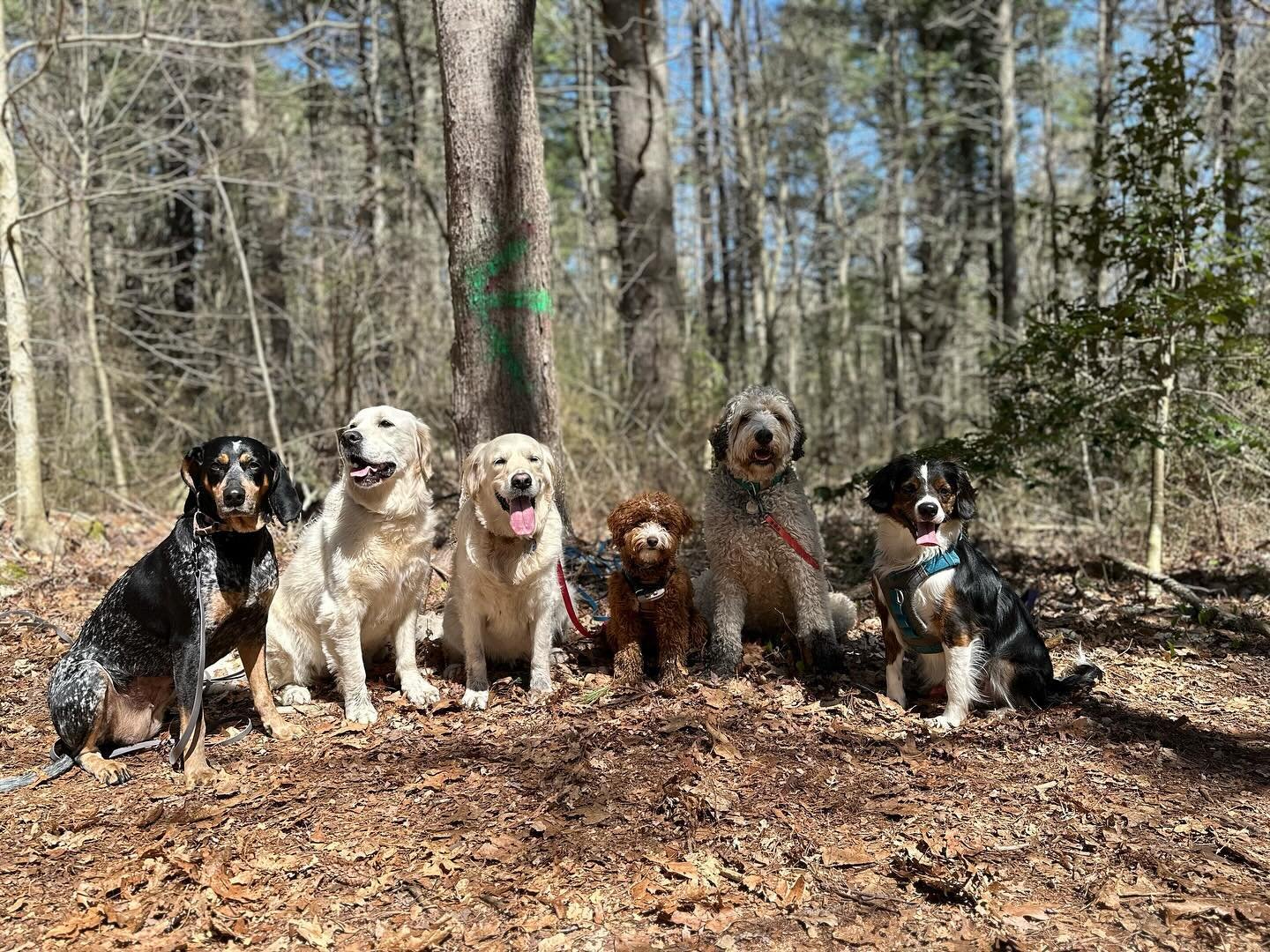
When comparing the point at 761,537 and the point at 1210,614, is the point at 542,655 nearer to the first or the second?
the point at 761,537

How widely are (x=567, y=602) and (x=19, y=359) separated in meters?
5.73

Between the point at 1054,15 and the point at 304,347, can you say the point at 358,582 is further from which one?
the point at 1054,15

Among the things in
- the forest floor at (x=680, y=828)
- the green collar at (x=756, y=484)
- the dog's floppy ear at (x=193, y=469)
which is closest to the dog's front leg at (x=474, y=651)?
the forest floor at (x=680, y=828)

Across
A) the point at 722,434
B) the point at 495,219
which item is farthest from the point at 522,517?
the point at 495,219

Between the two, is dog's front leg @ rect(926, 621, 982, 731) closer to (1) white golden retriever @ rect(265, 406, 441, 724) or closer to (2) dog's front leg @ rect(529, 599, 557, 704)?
(2) dog's front leg @ rect(529, 599, 557, 704)

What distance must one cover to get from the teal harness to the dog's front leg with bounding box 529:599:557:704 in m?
1.81

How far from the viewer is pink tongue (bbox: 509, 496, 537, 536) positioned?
437 cm

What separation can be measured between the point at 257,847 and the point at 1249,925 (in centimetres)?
350

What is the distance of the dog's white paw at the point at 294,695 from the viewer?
4.77 meters

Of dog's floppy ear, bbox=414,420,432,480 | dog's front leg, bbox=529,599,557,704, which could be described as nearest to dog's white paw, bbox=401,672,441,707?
dog's front leg, bbox=529,599,557,704

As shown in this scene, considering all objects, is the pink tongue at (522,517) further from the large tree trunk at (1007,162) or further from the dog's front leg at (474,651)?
the large tree trunk at (1007,162)

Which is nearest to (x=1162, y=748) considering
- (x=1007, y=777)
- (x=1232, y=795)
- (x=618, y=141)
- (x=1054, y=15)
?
(x=1232, y=795)

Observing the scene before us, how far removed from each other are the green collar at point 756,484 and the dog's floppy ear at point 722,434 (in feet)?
0.45

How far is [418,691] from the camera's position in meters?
4.68
